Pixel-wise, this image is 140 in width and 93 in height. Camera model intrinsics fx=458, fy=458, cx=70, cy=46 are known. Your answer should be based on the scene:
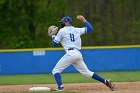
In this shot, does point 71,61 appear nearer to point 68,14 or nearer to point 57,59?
point 57,59

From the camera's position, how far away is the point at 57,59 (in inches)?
817

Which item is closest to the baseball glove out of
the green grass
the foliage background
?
the green grass

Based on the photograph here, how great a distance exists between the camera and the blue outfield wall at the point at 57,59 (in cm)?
2072

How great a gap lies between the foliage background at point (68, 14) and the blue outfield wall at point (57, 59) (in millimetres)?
11501

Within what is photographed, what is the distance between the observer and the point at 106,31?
33.7 metres

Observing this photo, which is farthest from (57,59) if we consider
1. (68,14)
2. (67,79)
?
(68,14)

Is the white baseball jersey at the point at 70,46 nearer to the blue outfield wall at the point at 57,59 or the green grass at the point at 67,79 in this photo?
the green grass at the point at 67,79

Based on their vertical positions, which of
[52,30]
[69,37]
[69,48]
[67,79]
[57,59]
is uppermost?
[52,30]

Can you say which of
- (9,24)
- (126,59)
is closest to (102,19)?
(9,24)

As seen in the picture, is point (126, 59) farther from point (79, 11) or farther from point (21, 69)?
point (79, 11)

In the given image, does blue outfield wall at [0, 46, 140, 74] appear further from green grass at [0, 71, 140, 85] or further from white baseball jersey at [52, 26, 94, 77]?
white baseball jersey at [52, 26, 94, 77]

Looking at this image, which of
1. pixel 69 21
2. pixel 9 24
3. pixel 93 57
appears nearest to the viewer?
pixel 69 21

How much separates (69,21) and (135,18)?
2407 centimetres

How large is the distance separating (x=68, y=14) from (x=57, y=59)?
1359 centimetres
